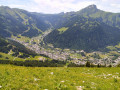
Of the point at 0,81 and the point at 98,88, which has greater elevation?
the point at 0,81

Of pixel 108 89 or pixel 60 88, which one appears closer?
pixel 60 88

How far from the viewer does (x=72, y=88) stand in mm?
12617

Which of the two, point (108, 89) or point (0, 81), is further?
point (108, 89)

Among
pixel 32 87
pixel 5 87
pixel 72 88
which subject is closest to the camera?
pixel 5 87

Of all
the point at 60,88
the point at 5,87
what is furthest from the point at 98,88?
the point at 5,87

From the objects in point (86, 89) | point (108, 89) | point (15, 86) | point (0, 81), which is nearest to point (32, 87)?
point (15, 86)

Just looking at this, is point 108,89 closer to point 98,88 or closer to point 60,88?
point 98,88

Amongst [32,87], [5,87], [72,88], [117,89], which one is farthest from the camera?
[117,89]

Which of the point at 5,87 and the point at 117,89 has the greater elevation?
the point at 5,87

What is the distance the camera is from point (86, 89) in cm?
1280

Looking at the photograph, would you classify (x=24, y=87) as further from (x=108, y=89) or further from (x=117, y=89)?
(x=117, y=89)

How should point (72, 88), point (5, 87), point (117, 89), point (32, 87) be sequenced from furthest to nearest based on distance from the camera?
1. point (117, 89)
2. point (72, 88)
3. point (32, 87)
4. point (5, 87)

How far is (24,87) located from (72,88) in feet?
17.3

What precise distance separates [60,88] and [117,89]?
7143 millimetres
